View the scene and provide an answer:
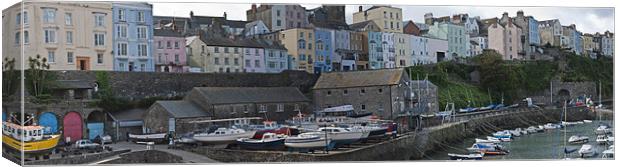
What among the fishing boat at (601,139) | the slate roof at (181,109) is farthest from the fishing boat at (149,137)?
the fishing boat at (601,139)

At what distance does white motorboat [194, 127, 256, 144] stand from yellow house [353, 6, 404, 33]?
2.80 m

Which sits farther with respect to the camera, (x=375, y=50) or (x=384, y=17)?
(x=375, y=50)

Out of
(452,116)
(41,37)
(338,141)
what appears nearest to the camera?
(41,37)

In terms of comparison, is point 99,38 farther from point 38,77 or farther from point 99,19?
point 38,77

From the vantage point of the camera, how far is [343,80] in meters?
16.5

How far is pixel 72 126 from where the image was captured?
15.2 metres

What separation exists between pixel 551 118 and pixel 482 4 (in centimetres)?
266

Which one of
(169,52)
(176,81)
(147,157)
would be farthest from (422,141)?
(147,157)

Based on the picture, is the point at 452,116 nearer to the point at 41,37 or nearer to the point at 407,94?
the point at 407,94

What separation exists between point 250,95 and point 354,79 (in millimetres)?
1841

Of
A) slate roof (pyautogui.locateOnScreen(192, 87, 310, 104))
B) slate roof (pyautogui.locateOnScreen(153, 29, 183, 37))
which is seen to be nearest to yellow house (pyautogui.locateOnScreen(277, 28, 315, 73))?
slate roof (pyautogui.locateOnScreen(192, 87, 310, 104))

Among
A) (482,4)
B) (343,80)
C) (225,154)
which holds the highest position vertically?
Answer: (482,4)

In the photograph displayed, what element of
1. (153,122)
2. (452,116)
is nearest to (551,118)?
(452,116)

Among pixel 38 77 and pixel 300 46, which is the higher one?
pixel 300 46
